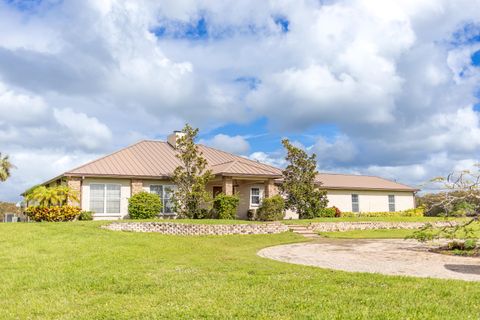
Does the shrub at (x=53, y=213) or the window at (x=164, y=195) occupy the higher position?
the window at (x=164, y=195)

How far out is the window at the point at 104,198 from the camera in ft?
89.1

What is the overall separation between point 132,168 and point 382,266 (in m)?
19.5

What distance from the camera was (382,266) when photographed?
12570 mm

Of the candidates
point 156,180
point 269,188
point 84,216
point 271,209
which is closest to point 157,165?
point 156,180

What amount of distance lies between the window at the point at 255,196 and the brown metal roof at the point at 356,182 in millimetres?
7017

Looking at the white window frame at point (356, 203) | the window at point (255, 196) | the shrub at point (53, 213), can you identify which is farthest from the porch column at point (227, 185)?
the white window frame at point (356, 203)

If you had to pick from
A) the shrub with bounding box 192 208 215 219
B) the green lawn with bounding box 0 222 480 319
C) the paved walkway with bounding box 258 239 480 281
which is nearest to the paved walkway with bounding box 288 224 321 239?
the shrub with bounding box 192 208 215 219

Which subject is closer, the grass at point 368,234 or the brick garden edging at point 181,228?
the brick garden edging at point 181,228

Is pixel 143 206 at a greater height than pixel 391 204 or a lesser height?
greater

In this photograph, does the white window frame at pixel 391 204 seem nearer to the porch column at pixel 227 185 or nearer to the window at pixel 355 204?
the window at pixel 355 204

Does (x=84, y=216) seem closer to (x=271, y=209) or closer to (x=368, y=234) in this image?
(x=271, y=209)

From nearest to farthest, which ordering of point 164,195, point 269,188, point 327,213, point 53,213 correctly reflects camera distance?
point 53,213 → point 164,195 → point 269,188 → point 327,213

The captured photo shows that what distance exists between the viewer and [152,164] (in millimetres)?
30203

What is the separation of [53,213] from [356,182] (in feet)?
84.4
